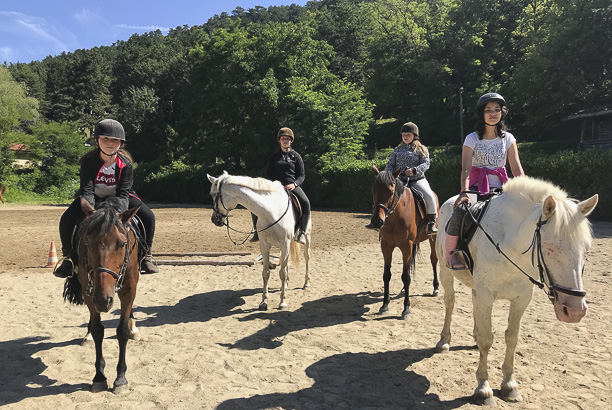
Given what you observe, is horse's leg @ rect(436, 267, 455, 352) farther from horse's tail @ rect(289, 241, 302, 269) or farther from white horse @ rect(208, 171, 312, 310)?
horse's tail @ rect(289, 241, 302, 269)

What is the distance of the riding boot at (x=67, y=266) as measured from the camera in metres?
4.25

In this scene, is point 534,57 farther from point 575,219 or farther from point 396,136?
point 575,219

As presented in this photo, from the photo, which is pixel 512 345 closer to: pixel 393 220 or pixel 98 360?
pixel 393 220

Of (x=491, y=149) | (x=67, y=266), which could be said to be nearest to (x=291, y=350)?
(x=67, y=266)

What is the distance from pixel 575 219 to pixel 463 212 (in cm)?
120

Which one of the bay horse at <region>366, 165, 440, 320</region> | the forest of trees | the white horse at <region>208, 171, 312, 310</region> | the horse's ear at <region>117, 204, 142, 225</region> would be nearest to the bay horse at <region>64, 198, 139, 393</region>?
the horse's ear at <region>117, 204, 142, 225</region>

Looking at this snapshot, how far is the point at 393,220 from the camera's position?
6.13 m

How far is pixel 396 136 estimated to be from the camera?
161ft

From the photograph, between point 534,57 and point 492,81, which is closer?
point 534,57

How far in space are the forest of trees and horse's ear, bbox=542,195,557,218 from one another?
23062mm

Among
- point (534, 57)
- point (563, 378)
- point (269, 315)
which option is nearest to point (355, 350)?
point (269, 315)

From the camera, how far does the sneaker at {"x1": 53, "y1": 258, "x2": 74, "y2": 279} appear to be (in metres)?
4.28

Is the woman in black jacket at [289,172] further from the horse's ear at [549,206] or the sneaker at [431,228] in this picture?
the horse's ear at [549,206]

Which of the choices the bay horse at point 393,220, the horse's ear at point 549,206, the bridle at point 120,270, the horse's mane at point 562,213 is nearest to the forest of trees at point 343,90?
the bay horse at point 393,220
